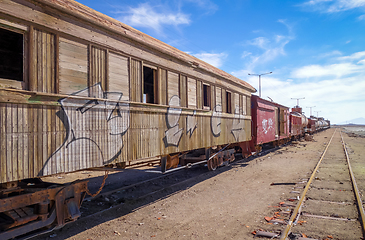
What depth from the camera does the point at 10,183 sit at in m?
3.86

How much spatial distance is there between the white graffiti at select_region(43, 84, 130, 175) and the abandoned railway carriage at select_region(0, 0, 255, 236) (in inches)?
0.8

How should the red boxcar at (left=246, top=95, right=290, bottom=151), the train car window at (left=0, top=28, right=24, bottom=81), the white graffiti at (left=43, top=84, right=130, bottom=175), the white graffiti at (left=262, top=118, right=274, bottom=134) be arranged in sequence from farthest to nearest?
the white graffiti at (left=262, top=118, right=274, bottom=134), the red boxcar at (left=246, top=95, right=290, bottom=151), the train car window at (left=0, top=28, right=24, bottom=81), the white graffiti at (left=43, top=84, right=130, bottom=175)

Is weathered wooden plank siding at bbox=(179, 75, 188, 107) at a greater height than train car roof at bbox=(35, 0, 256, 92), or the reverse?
train car roof at bbox=(35, 0, 256, 92)

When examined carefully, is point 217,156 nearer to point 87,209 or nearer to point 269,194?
point 269,194

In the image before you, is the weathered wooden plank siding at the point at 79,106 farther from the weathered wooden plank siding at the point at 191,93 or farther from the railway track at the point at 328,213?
the railway track at the point at 328,213

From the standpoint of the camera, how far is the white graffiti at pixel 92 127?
4.35 metres

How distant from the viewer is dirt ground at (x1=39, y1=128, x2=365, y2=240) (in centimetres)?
478

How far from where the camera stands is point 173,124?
7270 mm

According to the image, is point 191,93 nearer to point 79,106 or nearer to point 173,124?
point 173,124

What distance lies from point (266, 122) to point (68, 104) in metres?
14.4

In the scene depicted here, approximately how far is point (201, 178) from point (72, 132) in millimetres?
6494

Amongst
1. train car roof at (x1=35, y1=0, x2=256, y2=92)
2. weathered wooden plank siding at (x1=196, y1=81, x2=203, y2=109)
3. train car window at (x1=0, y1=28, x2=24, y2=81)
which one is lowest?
weathered wooden plank siding at (x1=196, y1=81, x2=203, y2=109)

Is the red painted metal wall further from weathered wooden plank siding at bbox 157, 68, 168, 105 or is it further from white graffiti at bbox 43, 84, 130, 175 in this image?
white graffiti at bbox 43, 84, 130, 175

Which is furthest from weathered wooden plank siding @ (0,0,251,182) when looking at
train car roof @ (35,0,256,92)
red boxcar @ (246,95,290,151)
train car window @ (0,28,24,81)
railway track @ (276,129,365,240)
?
red boxcar @ (246,95,290,151)
